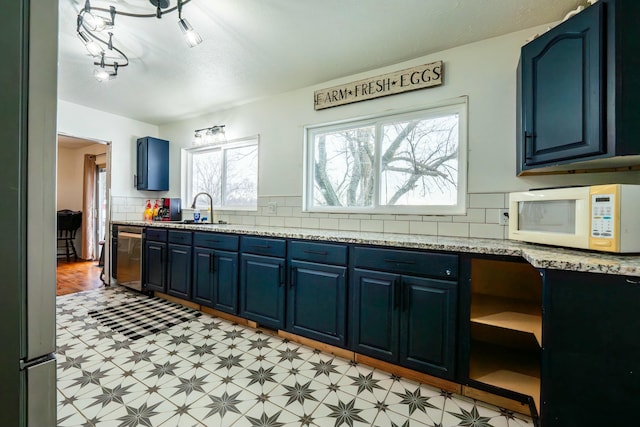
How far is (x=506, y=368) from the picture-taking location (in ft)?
5.52

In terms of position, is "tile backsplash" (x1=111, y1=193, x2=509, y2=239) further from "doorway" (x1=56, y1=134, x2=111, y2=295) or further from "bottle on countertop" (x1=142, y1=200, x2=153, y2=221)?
"doorway" (x1=56, y1=134, x2=111, y2=295)

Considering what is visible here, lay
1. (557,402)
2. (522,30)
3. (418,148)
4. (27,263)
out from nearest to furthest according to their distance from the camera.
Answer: (27,263) < (557,402) < (522,30) < (418,148)

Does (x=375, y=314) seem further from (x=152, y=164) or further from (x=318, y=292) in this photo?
(x=152, y=164)

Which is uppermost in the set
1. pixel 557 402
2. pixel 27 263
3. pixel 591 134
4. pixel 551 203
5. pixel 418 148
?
→ pixel 418 148

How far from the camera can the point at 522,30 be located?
1927mm

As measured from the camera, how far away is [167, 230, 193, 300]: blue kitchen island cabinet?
2.90 metres

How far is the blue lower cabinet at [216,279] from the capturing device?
255cm

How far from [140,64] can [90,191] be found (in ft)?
14.5

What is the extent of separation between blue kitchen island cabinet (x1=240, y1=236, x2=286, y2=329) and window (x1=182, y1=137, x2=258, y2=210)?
102 centimetres

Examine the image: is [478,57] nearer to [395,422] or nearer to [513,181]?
[513,181]

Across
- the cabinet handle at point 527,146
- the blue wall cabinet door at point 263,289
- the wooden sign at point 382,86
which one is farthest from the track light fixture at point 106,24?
the cabinet handle at point 527,146

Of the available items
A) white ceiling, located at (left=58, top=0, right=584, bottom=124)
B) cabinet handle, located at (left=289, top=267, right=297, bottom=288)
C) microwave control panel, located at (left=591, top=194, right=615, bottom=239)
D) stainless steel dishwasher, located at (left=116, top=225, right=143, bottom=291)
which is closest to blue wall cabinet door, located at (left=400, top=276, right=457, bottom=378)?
Result: microwave control panel, located at (left=591, top=194, right=615, bottom=239)

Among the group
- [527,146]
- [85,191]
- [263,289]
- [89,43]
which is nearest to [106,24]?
[89,43]

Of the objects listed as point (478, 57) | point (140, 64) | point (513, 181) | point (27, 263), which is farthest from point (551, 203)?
point (140, 64)
